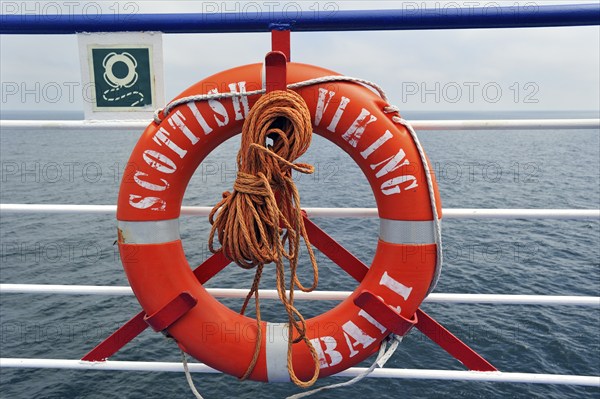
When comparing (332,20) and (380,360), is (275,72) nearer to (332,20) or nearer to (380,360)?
(332,20)

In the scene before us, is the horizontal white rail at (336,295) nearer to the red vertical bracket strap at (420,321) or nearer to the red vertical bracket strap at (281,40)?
the red vertical bracket strap at (420,321)

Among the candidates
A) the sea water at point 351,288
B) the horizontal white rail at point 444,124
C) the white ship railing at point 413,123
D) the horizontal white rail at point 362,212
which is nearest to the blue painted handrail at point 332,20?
the white ship railing at point 413,123

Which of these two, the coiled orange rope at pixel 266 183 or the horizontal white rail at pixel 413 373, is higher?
the coiled orange rope at pixel 266 183

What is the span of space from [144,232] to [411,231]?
787 mm

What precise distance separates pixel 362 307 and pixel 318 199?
12.1 meters

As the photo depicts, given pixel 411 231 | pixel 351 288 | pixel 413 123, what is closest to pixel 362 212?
pixel 411 231

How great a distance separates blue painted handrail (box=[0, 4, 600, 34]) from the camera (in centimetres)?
125

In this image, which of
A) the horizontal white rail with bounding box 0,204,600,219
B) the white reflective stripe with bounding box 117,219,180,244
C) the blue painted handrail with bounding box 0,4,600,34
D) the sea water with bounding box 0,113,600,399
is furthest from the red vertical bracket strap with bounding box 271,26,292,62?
the sea water with bounding box 0,113,600,399

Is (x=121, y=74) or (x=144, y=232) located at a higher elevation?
(x=121, y=74)

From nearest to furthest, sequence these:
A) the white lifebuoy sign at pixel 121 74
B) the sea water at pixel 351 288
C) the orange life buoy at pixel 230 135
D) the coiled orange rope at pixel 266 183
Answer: the coiled orange rope at pixel 266 183 → the orange life buoy at pixel 230 135 → the white lifebuoy sign at pixel 121 74 → the sea water at pixel 351 288

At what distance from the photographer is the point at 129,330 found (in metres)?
1.34

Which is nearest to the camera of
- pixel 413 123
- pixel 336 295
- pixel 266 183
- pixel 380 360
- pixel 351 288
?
pixel 266 183

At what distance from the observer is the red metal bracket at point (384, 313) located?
1230 mm

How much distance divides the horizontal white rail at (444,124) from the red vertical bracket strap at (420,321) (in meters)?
0.46
